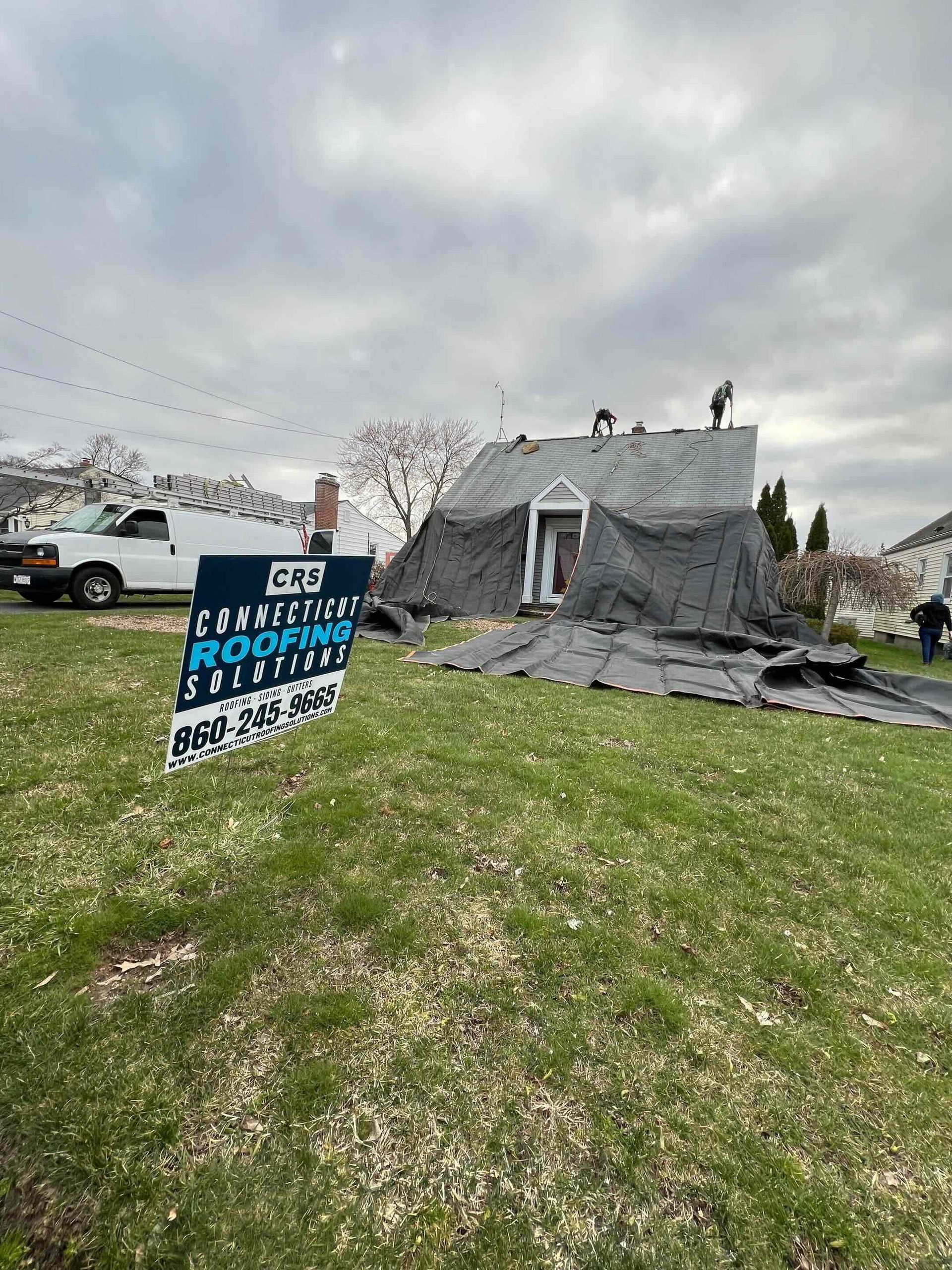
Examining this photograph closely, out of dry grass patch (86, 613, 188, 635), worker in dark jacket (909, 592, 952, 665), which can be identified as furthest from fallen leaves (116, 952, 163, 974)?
worker in dark jacket (909, 592, 952, 665)

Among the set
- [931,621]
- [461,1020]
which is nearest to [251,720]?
[461,1020]

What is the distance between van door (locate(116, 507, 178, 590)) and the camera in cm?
995

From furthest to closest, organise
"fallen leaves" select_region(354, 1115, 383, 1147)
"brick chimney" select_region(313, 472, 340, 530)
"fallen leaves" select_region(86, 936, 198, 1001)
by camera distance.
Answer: "brick chimney" select_region(313, 472, 340, 530), "fallen leaves" select_region(86, 936, 198, 1001), "fallen leaves" select_region(354, 1115, 383, 1147)

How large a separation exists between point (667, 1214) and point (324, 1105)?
956mm

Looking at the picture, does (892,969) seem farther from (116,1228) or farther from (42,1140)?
(42,1140)

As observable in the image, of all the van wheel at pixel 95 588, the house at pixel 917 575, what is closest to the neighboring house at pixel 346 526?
the van wheel at pixel 95 588

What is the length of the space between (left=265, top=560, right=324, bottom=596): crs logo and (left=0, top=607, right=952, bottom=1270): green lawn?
136cm

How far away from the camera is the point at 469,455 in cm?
3450

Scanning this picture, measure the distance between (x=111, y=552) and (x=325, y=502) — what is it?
13824mm

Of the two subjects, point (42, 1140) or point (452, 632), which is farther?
point (452, 632)

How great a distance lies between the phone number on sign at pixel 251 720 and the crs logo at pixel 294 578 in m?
0.58

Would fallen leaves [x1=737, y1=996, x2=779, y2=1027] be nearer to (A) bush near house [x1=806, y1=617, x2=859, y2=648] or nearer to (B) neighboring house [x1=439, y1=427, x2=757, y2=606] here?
(B) neighboring house [x1=439, y1=427, x2=757, y2=606]

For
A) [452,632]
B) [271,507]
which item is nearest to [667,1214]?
[452,632]

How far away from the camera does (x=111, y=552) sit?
976cm
